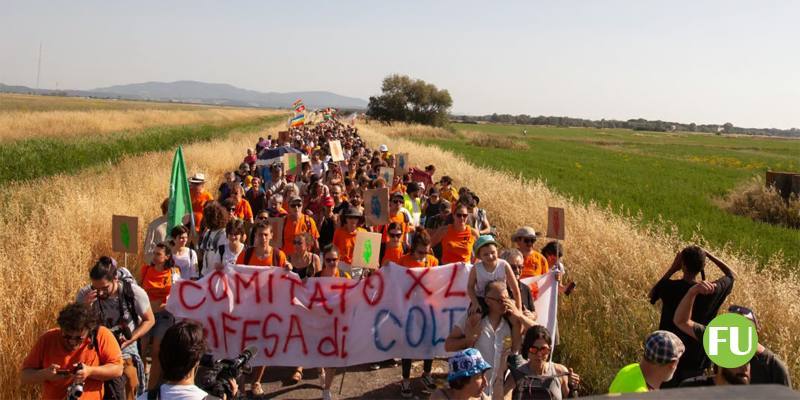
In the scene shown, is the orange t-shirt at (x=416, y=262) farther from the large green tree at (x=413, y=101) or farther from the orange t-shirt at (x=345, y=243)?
the large green tree at (x=413, y=101)

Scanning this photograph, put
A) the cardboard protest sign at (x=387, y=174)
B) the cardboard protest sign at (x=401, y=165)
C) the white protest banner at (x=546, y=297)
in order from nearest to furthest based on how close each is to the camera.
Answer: the white protest banner at (x=546, y=297) < the cardboard protest sign at (x=387, y=174) < the cardboard protest sign at (x=401, y=165)

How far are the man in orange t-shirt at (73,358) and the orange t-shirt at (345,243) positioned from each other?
11.0 feet

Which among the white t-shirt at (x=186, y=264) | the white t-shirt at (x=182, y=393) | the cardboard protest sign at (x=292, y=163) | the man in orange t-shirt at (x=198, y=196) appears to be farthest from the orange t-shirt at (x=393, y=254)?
the cardboard protest sign at (x=292, y=163)

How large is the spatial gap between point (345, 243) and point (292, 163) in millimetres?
6890

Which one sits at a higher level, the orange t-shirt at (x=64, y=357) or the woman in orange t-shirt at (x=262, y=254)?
the woman in orange t-shirt at (x=262, y=254)

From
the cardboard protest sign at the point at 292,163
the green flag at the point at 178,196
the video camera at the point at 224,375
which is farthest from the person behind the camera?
the cardboard protest sign at the point at 292,163

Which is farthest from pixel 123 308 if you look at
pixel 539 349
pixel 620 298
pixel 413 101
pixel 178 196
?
pixel 413 101

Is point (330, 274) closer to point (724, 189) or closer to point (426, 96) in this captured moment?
point (724, 189)

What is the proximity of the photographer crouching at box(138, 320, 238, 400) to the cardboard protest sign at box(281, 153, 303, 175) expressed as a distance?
9.98 meters

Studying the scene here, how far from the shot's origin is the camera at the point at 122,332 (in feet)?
16.6

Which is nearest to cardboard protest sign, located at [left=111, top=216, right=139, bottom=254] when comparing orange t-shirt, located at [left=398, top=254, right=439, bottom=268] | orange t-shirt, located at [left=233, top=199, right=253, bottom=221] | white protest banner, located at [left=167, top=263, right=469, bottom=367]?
white protest banner, located at [left=167, top=263, right=469, bottom=367]

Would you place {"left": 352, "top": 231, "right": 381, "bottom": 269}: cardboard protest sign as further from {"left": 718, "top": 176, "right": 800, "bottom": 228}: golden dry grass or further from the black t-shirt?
{"left": 718, "top": 176, "right": 800, "bottom": 228}: golden dry grass

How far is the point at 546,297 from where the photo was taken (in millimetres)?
6180

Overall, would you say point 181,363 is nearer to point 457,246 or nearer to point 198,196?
point 457,246
